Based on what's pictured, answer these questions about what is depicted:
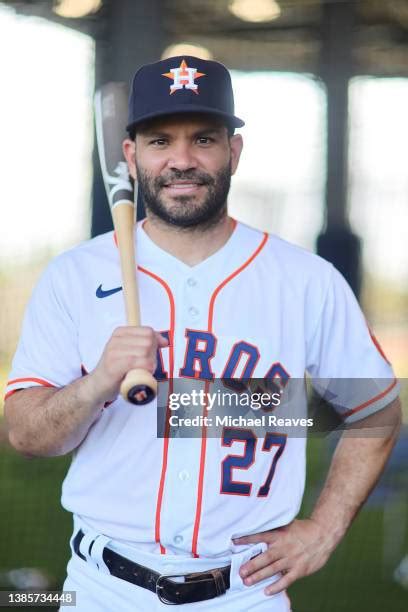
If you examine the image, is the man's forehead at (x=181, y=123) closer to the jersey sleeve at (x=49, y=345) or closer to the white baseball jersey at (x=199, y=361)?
the white baseball jersey at (x=199, y=361)

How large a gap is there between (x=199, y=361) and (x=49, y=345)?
295mm

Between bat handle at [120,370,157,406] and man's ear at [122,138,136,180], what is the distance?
2.16 feet

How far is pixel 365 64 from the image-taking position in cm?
292

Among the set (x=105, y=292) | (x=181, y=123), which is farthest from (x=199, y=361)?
(x=181, y=123)

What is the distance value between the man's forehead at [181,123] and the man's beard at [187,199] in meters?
0.09

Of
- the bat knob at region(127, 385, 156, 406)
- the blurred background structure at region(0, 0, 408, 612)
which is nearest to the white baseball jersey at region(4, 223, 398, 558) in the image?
the bat knob at region(127, 385, 156, 406)

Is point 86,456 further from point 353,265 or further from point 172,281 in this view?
point 353,265

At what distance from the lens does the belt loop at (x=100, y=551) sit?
65.2 inches

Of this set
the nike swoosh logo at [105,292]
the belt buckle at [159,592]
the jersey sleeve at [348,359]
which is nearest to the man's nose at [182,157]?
the nike swoosh logo at [105,292]

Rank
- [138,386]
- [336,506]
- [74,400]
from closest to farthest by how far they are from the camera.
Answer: [138,386] < [74,400] < [336,506]

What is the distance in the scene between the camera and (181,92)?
172cm

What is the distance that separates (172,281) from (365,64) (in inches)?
58.4

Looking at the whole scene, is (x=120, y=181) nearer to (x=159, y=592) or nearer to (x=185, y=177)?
(x=185, y=177)

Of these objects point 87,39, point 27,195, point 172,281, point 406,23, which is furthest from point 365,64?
point 172,281
